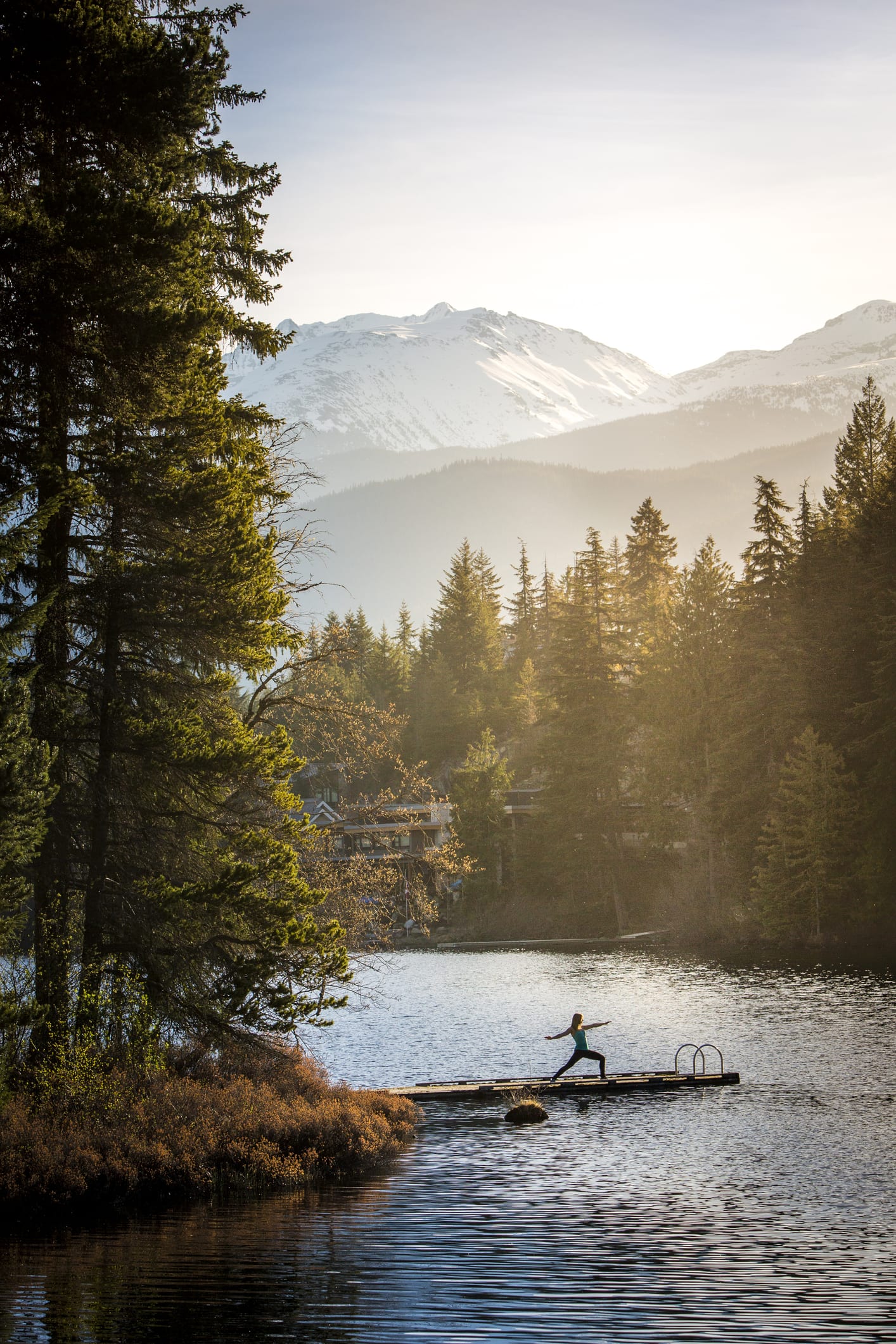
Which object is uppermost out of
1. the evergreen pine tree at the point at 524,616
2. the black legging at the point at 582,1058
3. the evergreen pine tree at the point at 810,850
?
the evergreen pine tree at the point at 524,616

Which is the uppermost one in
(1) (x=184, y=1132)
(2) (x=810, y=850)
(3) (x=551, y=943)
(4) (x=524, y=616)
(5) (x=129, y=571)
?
(4) (x=524, y=616)

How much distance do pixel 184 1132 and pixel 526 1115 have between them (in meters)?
8.72

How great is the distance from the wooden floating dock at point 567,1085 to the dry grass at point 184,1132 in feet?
14.2

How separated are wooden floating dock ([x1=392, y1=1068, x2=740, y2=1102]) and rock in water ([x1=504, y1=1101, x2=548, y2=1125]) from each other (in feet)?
6.77

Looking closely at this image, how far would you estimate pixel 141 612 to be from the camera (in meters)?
19.5

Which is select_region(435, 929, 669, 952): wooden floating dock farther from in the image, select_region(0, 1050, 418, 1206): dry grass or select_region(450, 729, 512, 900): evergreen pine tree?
Answer: select_region(0, 1050, 418, 1206): dry grass

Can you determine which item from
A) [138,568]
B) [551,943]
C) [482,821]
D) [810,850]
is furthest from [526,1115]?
[482,821]

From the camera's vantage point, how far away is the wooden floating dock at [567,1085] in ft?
89.9

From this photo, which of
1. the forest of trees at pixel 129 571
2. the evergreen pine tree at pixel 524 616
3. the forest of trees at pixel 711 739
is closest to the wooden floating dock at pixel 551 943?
the forest of trees at pixel 711 739

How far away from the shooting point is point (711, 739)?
74250 millimetres

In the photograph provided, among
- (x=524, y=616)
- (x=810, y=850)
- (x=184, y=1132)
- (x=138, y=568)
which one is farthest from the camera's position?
(x=524, y=616)

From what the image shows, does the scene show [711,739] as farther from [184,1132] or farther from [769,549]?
[184,1132]

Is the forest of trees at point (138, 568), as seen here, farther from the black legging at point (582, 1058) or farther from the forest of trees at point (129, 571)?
the black legging at point (582, 1058)

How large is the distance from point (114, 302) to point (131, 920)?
30.9ft
